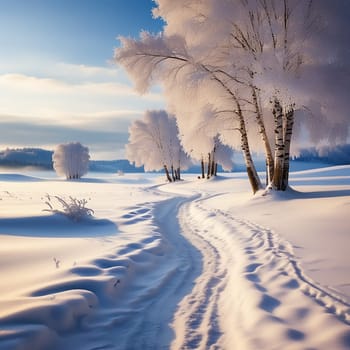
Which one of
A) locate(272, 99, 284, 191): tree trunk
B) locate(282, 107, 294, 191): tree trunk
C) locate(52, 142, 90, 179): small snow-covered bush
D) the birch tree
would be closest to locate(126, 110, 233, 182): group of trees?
the birch tree

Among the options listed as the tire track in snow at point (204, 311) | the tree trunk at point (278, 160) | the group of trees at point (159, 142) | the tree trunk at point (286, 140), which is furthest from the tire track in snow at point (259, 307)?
the group of trees at point (159, 142)

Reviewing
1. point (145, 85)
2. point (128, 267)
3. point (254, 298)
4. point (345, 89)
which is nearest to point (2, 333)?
point (128, 267)

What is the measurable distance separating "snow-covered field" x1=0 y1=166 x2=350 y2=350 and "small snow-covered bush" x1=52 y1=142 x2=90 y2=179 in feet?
154

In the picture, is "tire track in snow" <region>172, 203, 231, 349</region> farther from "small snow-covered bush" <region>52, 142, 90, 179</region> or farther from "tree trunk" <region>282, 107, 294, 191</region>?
"small snow-covered bush" <region>52, 142, 90, 179</region>

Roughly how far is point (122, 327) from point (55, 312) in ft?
2.02

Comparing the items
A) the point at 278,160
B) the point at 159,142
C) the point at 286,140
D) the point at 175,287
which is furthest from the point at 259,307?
the point at 159,142

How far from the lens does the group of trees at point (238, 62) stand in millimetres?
9117

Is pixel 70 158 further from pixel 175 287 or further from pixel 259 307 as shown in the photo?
pixel 259 307

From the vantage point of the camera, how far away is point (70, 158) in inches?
2024

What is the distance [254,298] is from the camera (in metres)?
3.21

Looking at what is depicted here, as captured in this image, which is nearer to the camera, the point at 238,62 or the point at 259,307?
the point at 259,307

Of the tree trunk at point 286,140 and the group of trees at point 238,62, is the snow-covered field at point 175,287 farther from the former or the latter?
the group of trees at point 238,62

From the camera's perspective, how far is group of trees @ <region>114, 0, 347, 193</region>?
9.12 metres

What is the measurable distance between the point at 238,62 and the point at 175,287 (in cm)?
817
